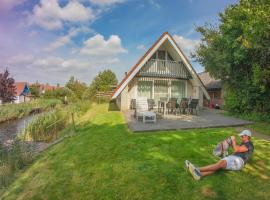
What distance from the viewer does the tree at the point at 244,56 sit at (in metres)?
7.91

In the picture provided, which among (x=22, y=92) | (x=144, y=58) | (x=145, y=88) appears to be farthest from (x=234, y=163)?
→ (x=22, y=92)

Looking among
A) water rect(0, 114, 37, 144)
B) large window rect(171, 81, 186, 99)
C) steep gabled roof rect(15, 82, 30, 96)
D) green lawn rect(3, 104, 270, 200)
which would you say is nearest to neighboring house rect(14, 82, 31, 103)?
steep gabled roof rect(15, 82, 30, 96)

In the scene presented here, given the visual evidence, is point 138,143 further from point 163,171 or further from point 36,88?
point 36,88

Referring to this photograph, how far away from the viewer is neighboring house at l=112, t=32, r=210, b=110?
13.7m

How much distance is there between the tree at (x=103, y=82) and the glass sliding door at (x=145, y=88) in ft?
45.8

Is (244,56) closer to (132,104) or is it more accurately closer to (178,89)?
(178,89)

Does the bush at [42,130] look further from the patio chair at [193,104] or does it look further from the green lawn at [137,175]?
the patio chair at [193,104]

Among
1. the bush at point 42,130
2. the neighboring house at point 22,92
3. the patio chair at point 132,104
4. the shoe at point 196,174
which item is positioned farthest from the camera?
the neighboring house at point 22,92

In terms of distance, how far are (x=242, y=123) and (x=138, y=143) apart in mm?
6443

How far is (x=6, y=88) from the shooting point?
81.5 feet

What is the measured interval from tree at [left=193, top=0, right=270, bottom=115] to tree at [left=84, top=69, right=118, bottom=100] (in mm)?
18827

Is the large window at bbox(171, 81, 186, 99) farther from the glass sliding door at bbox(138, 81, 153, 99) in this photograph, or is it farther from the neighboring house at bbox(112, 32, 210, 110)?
the glass sliding door at bbox(138, 81, 153, 99)

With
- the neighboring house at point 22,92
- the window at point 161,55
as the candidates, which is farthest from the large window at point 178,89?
→ the neighboring house at point 22,92

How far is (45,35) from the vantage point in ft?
49.5
